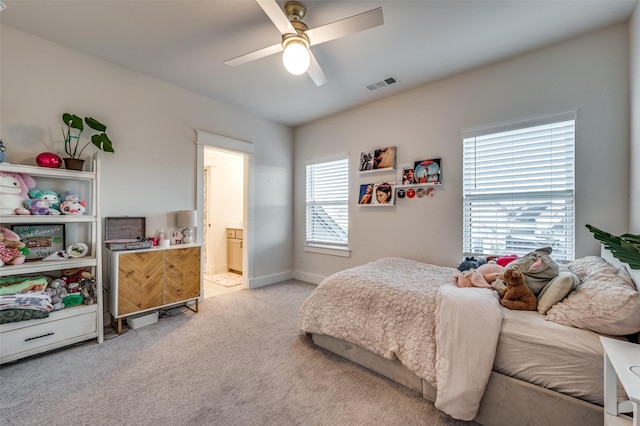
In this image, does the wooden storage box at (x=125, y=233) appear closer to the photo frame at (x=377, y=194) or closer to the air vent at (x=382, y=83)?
the photo frame at (x=377, y=194)

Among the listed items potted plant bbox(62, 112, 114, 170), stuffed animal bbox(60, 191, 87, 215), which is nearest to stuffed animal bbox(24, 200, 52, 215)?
stuffed animal bbox(60, 191, 87, 215)

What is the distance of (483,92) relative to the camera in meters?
2.79

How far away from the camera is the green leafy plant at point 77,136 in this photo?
2.35 m

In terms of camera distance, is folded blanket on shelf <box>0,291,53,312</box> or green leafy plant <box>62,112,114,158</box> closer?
folded blanket on shelf <box>0,291,53,312</box>

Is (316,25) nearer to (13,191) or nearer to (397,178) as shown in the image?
(397,178)

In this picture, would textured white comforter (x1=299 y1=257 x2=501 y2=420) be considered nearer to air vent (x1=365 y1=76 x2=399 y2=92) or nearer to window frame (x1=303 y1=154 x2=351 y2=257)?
window frame (x1=303 y1=154 x2=351 y2=257)

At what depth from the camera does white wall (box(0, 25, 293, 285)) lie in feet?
7.47

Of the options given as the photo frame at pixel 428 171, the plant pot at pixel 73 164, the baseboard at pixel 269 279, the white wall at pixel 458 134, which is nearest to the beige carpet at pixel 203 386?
the baseboard at pixel 269 279

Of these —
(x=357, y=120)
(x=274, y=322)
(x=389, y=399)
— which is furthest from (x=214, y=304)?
(x=357, y=120)

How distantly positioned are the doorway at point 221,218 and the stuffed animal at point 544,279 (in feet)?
14.1

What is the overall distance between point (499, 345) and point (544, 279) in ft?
1.84

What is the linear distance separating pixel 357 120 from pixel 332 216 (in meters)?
1.53

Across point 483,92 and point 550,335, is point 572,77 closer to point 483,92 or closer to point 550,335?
point 483,92

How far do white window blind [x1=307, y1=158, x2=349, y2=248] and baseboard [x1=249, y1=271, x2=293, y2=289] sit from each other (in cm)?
73
